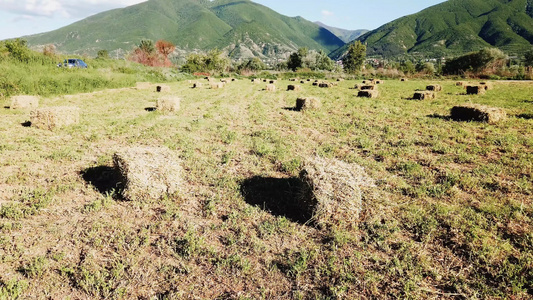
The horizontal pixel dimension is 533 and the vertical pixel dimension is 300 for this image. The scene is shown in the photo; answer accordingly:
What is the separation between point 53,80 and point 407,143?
26.8 m

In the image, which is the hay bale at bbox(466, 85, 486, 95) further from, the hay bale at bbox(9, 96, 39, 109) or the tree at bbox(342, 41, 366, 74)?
the tree at bbox(342, 41, 366, 74)

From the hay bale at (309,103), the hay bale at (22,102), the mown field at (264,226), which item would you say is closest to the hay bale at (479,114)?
the mown field at (264,226)

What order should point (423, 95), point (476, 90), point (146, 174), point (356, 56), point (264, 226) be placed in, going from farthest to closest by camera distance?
point (356, 56)
point (476, 90)
point (423, 95)
point (146, 174)
point (264, 226)

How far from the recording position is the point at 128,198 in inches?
224

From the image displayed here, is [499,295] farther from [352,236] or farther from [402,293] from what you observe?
[352,236]

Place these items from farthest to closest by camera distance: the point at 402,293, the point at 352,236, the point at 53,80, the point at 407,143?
the point at 53,80 → the point at 407,143 → the point at 352,236 → the point at 402,293

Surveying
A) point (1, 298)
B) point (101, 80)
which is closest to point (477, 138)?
point (1, 298)

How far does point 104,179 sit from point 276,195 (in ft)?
14.6

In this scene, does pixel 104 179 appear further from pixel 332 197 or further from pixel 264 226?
pixel 332 197

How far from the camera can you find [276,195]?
234 inches

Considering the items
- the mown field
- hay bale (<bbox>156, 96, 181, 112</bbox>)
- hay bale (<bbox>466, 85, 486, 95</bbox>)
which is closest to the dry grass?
hay bale (<bbox>156, 96, 181, 112</bbox>)

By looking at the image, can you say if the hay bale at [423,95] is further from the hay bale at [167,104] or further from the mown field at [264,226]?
the hay bale at [167,104]

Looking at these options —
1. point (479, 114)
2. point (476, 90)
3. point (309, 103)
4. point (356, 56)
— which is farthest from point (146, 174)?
point (356, 56)

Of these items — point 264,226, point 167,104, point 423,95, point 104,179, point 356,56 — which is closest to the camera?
point 264,226
